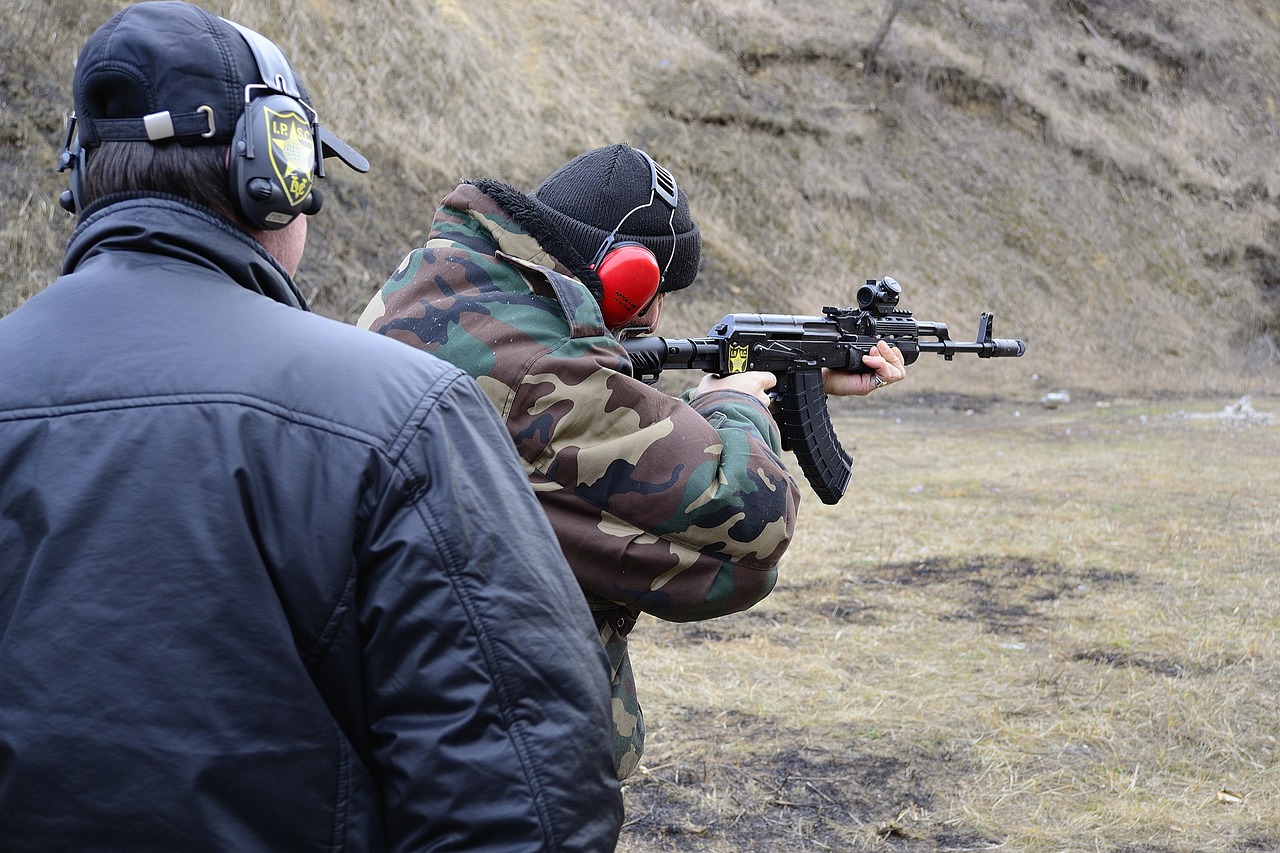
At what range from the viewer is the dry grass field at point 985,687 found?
409 centimetres

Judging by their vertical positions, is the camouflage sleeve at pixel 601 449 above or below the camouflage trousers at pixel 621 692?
above

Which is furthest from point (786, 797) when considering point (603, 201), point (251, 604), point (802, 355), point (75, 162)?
point (75, 162)

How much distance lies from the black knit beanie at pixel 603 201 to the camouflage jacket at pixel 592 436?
0.18 meters

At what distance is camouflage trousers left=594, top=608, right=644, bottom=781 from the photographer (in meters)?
2.37

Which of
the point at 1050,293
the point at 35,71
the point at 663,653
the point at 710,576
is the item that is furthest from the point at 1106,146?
the point at 710,576

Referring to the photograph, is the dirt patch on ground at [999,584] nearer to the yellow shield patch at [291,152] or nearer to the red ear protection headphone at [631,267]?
the red ear protection headphone at [631,267]

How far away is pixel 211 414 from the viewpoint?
45.4 inches

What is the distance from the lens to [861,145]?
24.4m

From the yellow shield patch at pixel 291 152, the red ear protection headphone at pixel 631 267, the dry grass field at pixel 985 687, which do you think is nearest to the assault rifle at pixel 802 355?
the red ear protection headphone at pixel 631 267

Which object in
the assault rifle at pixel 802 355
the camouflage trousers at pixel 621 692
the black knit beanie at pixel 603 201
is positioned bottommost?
the camouflage trousers at pixel 621 692

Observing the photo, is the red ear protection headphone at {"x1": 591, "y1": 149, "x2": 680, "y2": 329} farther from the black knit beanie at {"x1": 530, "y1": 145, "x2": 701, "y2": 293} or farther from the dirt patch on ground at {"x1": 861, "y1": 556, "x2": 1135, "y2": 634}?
the dirt patch on ground at {"x1": 861, "y1": 556, "x2": 1135, "y2": 634}

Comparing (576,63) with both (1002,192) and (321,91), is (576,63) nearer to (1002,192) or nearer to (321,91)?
(321,91)

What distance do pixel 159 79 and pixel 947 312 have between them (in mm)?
21772

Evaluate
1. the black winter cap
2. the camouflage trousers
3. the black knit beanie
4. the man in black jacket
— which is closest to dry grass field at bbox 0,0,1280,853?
the camouflage trousers
